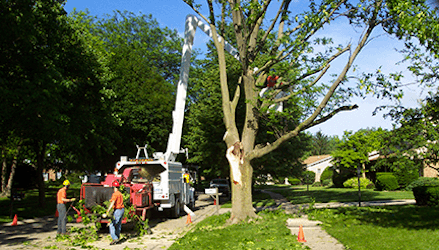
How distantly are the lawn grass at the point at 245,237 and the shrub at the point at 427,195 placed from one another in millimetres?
8416

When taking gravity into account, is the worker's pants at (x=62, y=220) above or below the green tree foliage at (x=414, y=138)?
below

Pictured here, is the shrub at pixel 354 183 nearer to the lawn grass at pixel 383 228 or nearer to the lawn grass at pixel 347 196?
the lawn grass at pixel 347 196

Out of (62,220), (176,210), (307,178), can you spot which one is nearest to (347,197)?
(307,178)

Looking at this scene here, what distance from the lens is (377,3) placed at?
13.6 meters

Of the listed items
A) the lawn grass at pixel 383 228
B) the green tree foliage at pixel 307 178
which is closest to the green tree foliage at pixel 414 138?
Result: the lawn grass at pixel 383 228

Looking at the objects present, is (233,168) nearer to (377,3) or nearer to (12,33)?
(377,3)

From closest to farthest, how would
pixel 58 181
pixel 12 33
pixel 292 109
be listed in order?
pixel 292 109 < pixel 12 33 < pixel 58 181

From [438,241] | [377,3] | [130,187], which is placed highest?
[377,3]

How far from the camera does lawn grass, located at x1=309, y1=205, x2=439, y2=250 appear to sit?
395 inches

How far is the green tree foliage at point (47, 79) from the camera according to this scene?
57.3 feet

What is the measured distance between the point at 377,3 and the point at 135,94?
2356 cm

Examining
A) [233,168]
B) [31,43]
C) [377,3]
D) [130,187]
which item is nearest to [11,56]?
[31,43]

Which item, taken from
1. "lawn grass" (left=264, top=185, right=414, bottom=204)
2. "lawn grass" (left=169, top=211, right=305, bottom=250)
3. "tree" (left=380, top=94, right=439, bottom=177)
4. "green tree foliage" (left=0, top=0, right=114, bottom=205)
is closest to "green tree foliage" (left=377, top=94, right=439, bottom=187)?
"tree" (left=380, top=94, right=439, bottom=177)

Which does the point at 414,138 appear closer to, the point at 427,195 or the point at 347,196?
the point at 427,195
